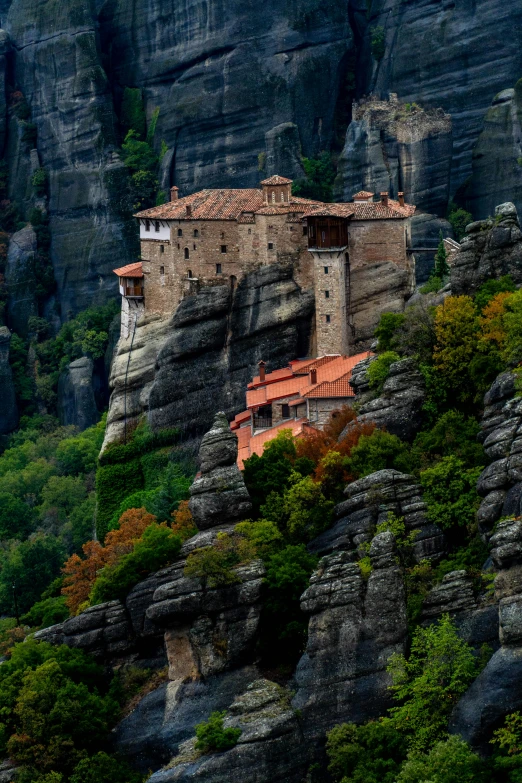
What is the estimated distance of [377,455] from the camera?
7481 cm

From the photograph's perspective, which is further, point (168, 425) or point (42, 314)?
point (42, 314)

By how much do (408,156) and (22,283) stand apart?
28.1 meters

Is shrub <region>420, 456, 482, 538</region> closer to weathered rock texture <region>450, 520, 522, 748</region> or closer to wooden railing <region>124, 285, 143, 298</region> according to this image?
weathered rock texture <region>450, 520, 522, 748</region>

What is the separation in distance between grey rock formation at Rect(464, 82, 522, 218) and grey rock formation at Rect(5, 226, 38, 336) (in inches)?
1109

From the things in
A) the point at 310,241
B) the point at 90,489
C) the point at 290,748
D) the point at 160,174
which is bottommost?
the point at 290,748

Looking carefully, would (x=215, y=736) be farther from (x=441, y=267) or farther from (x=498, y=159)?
(x=498, y=159)

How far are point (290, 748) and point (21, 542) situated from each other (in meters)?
43.4

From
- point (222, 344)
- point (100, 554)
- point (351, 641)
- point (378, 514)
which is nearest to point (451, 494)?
point (378, 514)

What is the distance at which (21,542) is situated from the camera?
109 m

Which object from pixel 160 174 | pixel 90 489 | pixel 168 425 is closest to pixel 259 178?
pixel 160 174

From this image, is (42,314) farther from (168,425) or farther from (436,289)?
(436,289)

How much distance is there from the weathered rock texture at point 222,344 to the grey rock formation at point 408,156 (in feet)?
65.3

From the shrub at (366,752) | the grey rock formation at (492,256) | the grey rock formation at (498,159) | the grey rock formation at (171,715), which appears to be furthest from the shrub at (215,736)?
the grey rock formation at (498,159)

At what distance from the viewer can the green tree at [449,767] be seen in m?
62.2
